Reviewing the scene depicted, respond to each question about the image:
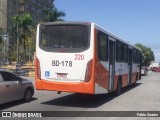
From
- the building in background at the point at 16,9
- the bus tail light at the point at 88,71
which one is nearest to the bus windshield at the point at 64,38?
the bus tail light at the point at 88,71

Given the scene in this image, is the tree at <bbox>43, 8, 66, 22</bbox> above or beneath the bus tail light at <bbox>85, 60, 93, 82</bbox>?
above

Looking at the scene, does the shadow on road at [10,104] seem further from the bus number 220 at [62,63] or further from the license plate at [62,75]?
the bus number 220 at [62,63]

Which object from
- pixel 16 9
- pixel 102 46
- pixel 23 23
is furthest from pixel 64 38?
pixel 16 9

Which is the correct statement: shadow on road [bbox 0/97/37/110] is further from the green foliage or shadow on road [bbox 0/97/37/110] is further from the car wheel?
the green foliage

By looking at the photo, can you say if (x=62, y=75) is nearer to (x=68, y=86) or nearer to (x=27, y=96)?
(x=68, y=86)

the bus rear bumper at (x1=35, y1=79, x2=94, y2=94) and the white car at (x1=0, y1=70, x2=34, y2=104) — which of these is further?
the bus rear bumper at (x1=35, y1=79, x2=94, y2=94)

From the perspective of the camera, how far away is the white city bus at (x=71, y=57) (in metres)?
13.3

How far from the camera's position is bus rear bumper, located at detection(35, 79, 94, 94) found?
13188 mm

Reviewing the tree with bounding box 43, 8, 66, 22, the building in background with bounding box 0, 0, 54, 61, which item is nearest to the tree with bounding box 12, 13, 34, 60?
the tree with bounding box 43, 8, 66, 22

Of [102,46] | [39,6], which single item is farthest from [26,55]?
[102,46]

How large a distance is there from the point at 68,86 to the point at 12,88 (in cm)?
207

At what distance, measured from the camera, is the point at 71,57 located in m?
13.5

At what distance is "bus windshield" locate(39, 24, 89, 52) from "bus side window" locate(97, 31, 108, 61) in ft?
2.35

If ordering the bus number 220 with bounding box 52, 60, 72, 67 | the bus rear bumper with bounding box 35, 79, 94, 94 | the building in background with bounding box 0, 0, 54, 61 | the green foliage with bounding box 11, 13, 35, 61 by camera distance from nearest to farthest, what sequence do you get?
the bus rear bumper with bounding box 35, 79, 94, 94 < the bus number 220 with bounding box 52, 60, 72, 67 < the green foliage with bounding box 11, 13, 35, 61 < the building in background with bounding box 0, 0, 54, 61
